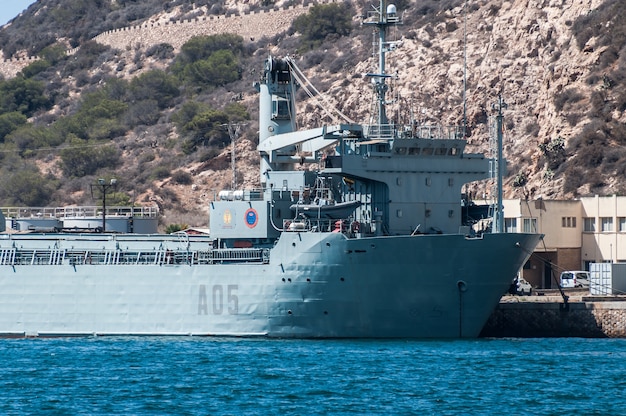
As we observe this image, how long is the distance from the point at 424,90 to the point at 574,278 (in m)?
33.5

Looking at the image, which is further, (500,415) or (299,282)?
(299,282)

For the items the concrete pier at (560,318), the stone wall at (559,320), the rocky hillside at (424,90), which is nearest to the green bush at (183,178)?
the rocky hillside at (424,90)

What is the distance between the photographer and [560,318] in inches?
1859

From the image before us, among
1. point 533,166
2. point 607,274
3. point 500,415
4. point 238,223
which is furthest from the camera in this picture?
point 533,166

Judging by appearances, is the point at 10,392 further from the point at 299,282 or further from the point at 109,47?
the point at 109,47

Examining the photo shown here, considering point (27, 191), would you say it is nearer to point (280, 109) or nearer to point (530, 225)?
point (530, 225)

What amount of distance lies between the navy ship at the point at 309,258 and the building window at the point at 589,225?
579 inches

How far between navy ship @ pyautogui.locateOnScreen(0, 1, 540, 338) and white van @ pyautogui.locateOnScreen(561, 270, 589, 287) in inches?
386

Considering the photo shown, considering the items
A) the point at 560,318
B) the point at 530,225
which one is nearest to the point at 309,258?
the point at 560,318

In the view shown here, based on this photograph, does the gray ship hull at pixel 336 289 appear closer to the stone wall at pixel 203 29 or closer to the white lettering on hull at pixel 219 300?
the white lettering on hull at pixel 219 300

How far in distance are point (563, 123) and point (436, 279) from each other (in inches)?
1328

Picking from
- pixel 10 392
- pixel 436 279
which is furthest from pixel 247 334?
pixel 10 392

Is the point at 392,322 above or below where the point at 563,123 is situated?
below

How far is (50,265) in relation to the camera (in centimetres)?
4962
